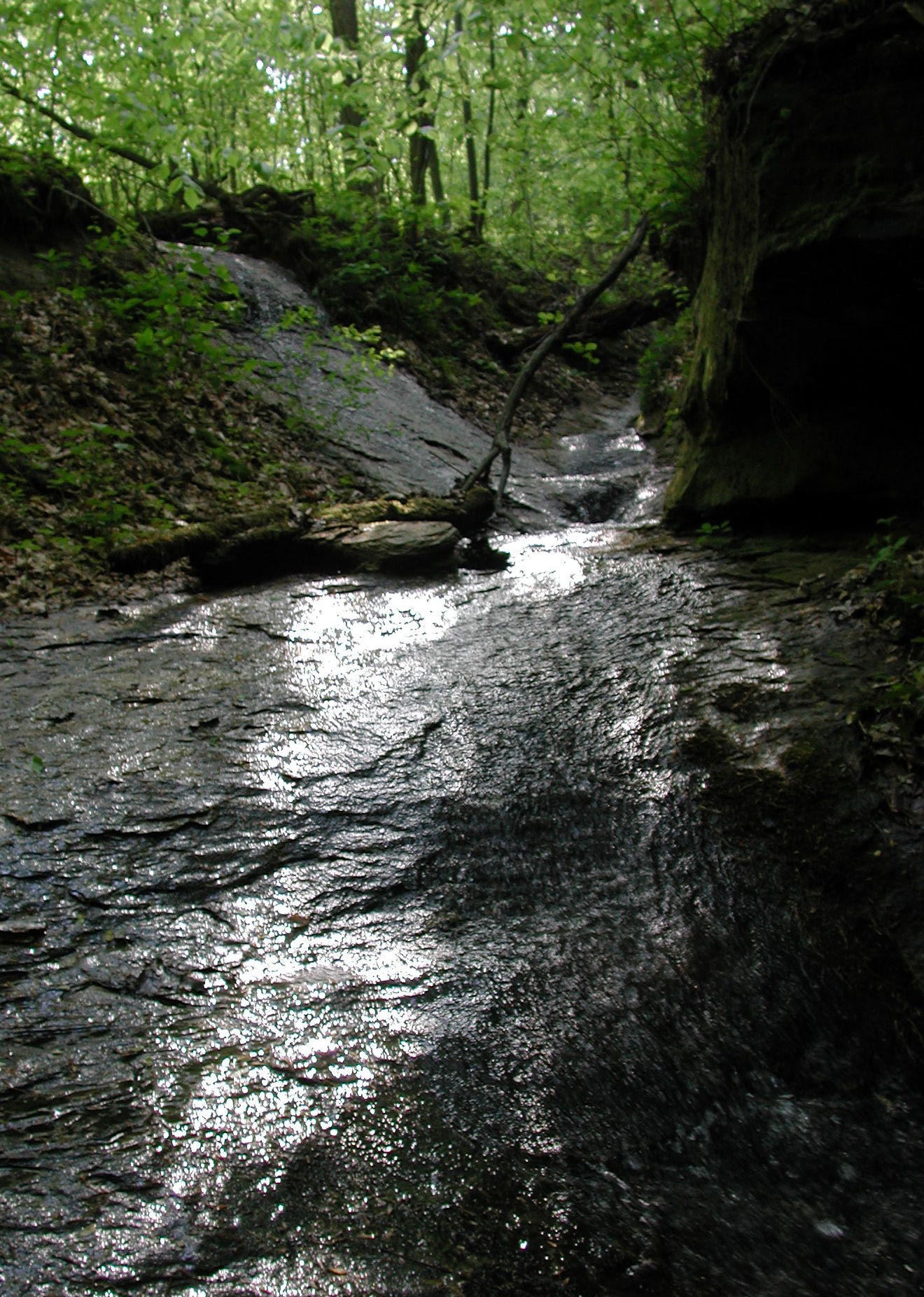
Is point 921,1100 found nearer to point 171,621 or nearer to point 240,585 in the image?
point 171,621

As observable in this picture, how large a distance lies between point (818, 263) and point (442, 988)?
4242 millimetres

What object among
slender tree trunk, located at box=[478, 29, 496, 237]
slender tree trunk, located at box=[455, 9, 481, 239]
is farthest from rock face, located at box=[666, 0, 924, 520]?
slender tree trunk, located at box=[478, 29, 496, 237]

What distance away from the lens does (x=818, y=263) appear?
14.7 feet

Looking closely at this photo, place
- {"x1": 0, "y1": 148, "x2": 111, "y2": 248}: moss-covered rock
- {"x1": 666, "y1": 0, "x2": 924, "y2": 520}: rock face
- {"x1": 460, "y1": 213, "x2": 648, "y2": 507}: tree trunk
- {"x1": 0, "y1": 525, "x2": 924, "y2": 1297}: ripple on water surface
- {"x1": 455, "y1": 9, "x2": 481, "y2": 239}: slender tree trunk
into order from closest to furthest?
{"x1": 0, "y1": 525, "x2": 924, "y2": 1297}: ripple on water surface
{"x1": 666, "y1": 0, "x2": 924, "y2": 520}: rock face
{"x1": 460, "y1": 213, "x2": 648, "y2": 507}: tree trunk
{"x1": 0, "y1": 148, "x2": 111, "y2": 248}: moss-covered rock
{"x1": 455, "y1": 9, "x2": 481, "y2": 239}: slender tree trunk

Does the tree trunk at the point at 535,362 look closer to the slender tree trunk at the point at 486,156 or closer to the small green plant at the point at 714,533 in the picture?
the small green plant at the point at 714,533

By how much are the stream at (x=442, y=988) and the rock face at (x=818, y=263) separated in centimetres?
141

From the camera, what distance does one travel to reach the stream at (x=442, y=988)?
1730mm

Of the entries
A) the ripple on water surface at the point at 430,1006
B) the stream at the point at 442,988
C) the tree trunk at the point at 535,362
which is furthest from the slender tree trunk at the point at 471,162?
Answer: the ripple on water surface at the point at 430,1006

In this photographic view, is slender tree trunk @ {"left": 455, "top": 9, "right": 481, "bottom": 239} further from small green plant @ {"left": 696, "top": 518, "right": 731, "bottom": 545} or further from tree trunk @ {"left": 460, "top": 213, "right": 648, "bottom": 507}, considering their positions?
small green plant @ {"left": 696, "top": 518, "right": 731, "bottom": 545}

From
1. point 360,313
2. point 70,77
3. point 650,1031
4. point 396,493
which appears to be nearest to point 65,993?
point 650,1031

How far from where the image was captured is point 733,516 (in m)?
6.03

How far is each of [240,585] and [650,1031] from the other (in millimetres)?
4963

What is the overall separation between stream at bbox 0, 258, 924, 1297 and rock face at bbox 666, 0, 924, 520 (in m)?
1.41

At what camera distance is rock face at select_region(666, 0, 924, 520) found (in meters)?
4.25
